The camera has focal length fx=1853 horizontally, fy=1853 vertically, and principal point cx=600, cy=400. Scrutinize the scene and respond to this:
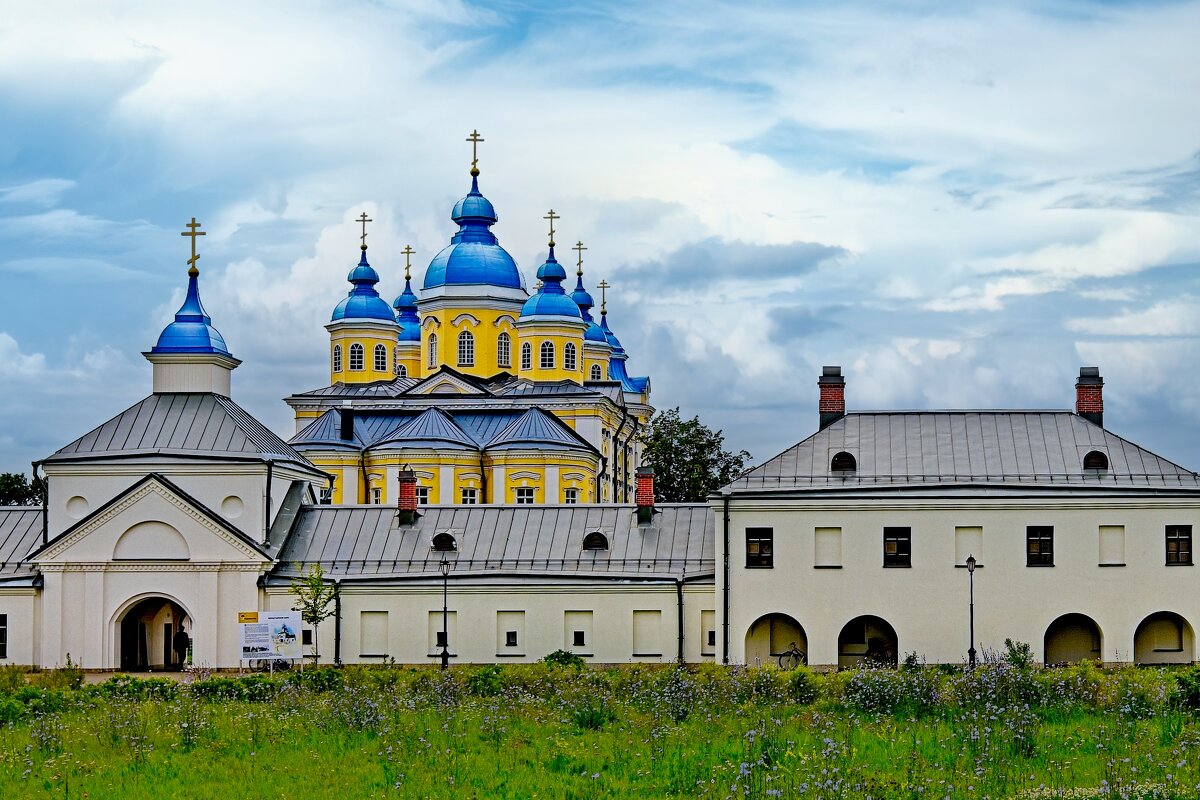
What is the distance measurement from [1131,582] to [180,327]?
25753 millimetres

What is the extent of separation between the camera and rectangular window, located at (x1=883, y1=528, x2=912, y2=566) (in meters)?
43.8

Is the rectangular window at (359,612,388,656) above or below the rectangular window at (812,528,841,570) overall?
below

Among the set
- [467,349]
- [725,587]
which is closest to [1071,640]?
[725,587]

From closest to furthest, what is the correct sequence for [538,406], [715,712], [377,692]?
[715,712]
[377,692]
[538,406]

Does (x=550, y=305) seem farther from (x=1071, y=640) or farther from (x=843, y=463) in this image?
(x=1071, y=640)

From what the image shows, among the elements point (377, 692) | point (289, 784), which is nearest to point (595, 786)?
point (289, 784)

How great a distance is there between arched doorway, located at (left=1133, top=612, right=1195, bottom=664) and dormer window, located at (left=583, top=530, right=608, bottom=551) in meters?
13.1

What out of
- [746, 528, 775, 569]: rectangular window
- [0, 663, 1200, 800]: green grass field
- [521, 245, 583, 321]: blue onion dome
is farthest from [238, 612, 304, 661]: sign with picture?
[521, 245, 583, 321]: blue onion dome

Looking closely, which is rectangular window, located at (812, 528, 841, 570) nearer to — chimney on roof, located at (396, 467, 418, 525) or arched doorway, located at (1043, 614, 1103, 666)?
arched doorway, located at (1043, 614, 1103, 666)

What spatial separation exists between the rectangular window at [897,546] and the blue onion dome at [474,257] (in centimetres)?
4686

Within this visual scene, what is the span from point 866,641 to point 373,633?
475 inches

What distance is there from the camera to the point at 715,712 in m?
27.6

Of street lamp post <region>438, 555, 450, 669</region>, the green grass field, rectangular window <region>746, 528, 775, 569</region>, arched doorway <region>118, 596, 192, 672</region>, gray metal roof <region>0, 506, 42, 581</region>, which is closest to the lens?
the green grass field

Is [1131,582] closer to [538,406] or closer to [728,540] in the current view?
[728,540]
